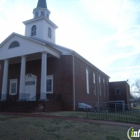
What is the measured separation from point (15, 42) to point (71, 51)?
279 inches

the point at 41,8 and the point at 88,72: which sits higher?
the point at 41,8

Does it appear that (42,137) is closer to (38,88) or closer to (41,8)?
(38,88)

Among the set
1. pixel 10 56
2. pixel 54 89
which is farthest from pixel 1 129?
pixel 10 56

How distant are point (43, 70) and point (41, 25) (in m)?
9.14

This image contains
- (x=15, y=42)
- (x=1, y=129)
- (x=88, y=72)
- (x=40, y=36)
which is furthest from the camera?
(x=88, y=72)

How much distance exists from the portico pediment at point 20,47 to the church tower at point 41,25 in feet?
12.5

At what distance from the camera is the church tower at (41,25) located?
945 inches

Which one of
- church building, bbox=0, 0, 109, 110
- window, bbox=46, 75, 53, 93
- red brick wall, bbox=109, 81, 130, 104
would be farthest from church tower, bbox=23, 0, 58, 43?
red brick wall, bbox=109, 81, 130, 104

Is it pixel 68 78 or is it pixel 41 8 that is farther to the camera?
pixel 41 8

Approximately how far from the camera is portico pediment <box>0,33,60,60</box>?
18.6m

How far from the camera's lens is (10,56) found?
67.4ft

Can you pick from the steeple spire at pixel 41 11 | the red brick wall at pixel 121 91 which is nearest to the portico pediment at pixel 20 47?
the steeple spire at pixel 41 11

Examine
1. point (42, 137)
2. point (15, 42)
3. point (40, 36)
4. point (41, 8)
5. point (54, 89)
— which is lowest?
point (42, 137)

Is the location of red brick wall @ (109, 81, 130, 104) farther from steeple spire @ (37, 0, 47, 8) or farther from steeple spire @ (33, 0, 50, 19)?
steeple spire @ (37, 0, 47, 8)
